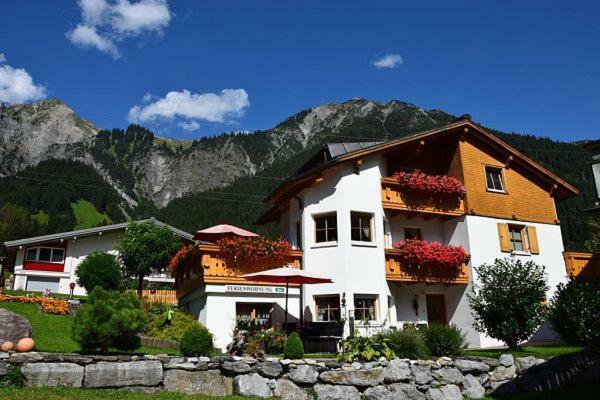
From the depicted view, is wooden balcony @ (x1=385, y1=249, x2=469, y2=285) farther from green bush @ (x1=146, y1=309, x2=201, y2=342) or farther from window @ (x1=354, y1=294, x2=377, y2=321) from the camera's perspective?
green bush @ (x1=146, y1=309, x2=201, y2=342)

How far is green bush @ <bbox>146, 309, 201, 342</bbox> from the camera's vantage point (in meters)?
16.4

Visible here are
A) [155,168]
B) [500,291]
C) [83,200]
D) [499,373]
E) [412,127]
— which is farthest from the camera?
[155,168]

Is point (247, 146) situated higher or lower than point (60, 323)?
higher

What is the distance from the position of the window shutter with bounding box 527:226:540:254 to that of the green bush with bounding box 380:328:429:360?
10540 mm

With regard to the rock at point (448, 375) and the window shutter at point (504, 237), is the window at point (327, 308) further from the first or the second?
the window shutter at point (504, 237)

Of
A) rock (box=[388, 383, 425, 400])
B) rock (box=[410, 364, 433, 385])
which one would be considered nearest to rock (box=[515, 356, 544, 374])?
rock (box=[410, 364, 433, 385])

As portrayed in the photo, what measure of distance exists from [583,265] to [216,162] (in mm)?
131858

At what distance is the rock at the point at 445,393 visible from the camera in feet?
40.2

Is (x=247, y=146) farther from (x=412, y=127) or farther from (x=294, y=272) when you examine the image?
(x=294, y=272)

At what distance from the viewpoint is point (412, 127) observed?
128m

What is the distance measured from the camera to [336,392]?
11.4 metres

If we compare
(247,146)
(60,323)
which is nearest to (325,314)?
(60,323)

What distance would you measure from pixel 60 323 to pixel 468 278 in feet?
51.8

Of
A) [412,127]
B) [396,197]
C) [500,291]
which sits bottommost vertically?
[500,291]
